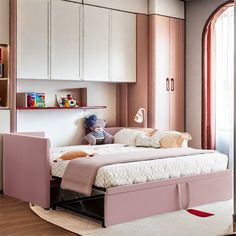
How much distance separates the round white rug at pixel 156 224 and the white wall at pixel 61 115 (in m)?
1.40

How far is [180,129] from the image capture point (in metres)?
6.54

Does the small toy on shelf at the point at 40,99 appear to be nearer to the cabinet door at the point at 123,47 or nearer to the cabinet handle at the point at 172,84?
the cabinet door at the point at 123,47

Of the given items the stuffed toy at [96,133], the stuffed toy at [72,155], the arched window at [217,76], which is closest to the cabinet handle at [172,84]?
the arched window at [217,76]

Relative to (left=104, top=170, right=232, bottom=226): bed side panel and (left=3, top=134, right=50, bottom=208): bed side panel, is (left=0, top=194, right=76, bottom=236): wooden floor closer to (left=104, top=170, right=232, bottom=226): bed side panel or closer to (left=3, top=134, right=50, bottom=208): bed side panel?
(left=3, top=134, right=50, bottom=208): bed side panel

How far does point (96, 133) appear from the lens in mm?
5820

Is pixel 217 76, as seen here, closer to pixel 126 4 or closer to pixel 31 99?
pixel 126 4

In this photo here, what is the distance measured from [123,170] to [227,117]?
8.22 ft

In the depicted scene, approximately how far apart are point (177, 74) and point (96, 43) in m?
1.33

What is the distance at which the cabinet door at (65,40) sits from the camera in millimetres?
5391


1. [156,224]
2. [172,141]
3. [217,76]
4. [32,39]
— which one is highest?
[32,39]

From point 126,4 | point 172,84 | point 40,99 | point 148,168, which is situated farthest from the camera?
point 172,84

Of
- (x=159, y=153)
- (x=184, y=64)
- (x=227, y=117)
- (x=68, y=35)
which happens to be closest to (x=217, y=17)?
(x=184, y=64)

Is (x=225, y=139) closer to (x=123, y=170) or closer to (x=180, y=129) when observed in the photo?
(x=180, y=129)

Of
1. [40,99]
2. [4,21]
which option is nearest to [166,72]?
[40,99]
